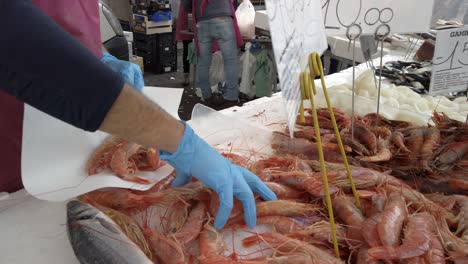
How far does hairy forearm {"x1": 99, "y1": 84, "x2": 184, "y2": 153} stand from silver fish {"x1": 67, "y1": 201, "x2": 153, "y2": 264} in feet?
1.02

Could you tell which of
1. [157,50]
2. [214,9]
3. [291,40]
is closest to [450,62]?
[291,40]

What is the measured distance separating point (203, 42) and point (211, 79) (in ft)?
2.70

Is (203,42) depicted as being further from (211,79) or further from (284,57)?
(284,57)

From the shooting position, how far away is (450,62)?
6.21ft

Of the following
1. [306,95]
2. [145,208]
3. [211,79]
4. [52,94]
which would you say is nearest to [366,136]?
[306,95]

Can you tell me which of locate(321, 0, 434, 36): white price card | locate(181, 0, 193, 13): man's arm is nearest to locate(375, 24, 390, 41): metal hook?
→ locate(321, 0, 434, 36): white price card

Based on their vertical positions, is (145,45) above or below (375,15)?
below

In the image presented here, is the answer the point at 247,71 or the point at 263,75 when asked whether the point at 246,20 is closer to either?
the point at 247,71

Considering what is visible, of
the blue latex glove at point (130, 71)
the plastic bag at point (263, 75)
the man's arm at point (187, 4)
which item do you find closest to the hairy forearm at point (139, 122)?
the blue latex glove at point (130, 71)

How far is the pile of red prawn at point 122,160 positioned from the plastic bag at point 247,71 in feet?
14.3

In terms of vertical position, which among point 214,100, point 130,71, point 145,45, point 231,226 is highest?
point 130,71

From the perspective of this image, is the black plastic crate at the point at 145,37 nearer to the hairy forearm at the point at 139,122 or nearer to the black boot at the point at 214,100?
the black boot at the point at 214,100

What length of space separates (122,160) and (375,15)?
4.06 ft

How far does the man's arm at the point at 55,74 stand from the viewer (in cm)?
100
